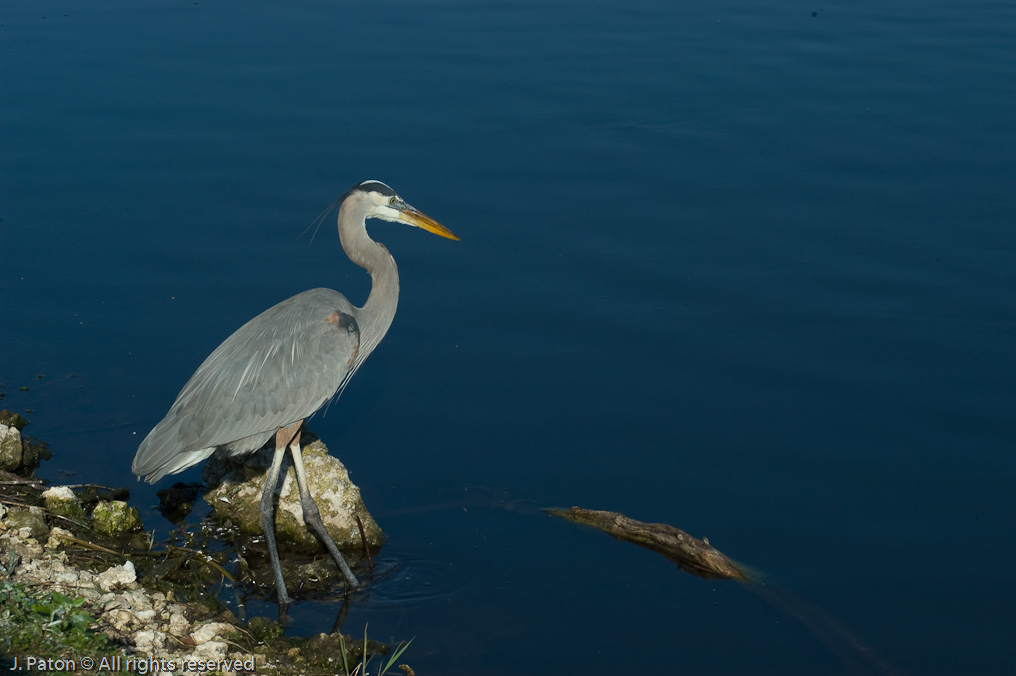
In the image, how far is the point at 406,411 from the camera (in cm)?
712

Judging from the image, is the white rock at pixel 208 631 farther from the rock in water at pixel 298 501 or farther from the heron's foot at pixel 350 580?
the rock in water at pixel 298 501

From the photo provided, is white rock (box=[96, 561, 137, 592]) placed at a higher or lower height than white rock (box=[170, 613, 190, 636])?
higher

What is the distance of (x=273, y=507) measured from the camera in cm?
572

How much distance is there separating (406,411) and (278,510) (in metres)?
1.39

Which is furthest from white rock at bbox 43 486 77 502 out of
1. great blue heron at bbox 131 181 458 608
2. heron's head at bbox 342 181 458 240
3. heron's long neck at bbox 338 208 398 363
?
heron's head at bbox 342 181 458 240

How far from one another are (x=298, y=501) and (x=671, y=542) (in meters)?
2.16

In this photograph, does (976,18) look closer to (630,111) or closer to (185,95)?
(630,111)

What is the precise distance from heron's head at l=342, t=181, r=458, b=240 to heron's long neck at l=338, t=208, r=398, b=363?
94 mm

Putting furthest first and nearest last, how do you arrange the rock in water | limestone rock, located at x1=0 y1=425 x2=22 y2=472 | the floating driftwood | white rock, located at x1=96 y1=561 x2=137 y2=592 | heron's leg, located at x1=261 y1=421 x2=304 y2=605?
1. limestone rock, located at x1=0 y1=425 x2=22 y2=472
2. the rock in water
3. the floating driftwood
4. heron's leg, located at x1=261 y1=421 x2=304 y2=605
5. white rock, located at x1=96 y1=561 x2=137 y2=592

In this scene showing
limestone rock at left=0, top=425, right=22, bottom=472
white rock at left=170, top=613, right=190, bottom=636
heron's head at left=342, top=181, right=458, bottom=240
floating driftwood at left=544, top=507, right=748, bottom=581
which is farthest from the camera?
heron's head at left=342, top=181, right=458, bottom=240

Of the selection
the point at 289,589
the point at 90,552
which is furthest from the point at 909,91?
the point at 90,552

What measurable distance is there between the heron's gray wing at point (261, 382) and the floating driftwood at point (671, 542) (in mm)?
1686

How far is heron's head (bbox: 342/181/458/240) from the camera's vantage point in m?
6.45

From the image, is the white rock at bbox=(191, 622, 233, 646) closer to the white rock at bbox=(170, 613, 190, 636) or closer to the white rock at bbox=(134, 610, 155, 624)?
the white rock at bbox=(170, 613, 190, 636)
